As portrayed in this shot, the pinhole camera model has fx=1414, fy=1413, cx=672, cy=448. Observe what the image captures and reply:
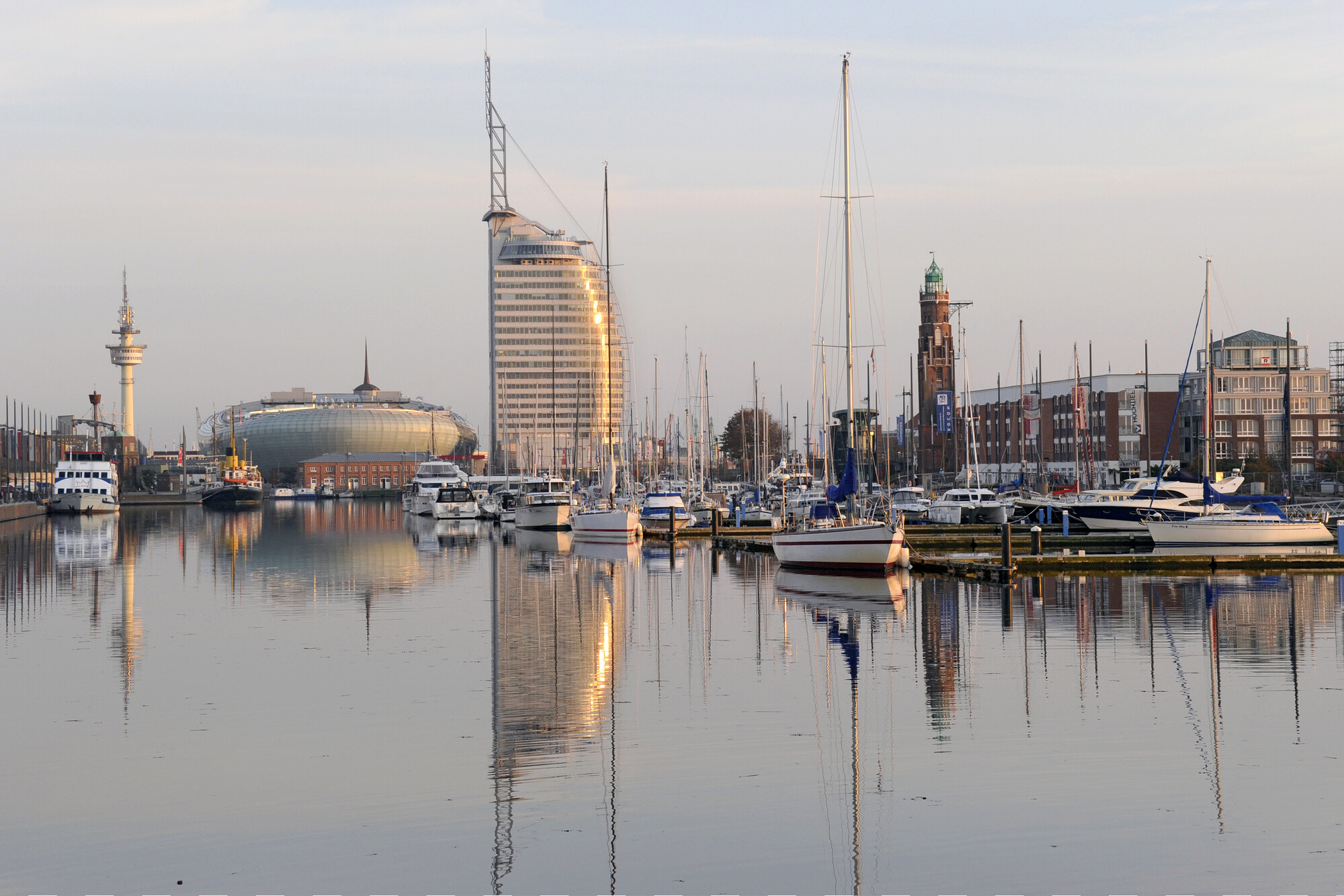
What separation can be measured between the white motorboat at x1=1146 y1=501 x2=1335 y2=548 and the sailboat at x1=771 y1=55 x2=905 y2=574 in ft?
46.9

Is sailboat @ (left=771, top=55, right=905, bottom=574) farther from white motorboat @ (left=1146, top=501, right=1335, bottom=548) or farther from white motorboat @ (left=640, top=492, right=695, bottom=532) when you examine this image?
white motorboat @ (left=640, top=492, right=695, bottom=532)

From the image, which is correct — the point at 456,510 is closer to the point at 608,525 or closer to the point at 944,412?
the point at 608,525

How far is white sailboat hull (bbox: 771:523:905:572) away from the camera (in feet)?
152

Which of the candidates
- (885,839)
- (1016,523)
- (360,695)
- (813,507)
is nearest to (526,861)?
(885,839)

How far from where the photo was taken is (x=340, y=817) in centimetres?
1603

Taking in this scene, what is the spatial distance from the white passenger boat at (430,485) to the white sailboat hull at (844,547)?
71491 mm

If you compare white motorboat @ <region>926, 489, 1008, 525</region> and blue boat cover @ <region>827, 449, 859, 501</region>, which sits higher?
blue boat cover @ <region>827, 449, 859, 501</region>

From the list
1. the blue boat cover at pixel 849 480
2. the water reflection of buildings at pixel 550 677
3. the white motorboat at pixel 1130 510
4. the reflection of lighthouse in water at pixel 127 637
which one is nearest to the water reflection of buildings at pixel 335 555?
the reflection of lighthouse in water at pixel 127 637

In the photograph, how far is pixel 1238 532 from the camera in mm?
55500

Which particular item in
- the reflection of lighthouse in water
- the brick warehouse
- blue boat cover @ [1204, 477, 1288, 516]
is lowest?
the reflection of lighthouse in water

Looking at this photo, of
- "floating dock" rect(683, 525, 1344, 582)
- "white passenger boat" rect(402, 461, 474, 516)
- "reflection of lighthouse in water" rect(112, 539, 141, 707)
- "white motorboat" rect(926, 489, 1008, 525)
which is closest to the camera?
"reflection of lighthouse in water" rect(112, 539, 141, 707)

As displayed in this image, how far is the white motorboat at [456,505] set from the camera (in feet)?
378

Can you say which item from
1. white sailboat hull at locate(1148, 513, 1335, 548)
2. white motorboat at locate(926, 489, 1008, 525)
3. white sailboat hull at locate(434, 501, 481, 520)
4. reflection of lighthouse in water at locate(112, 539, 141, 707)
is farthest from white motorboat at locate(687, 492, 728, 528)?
reflection of lighthouse in water at locate(112, 539, 141, 707)

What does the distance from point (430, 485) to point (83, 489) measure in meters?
38.4
